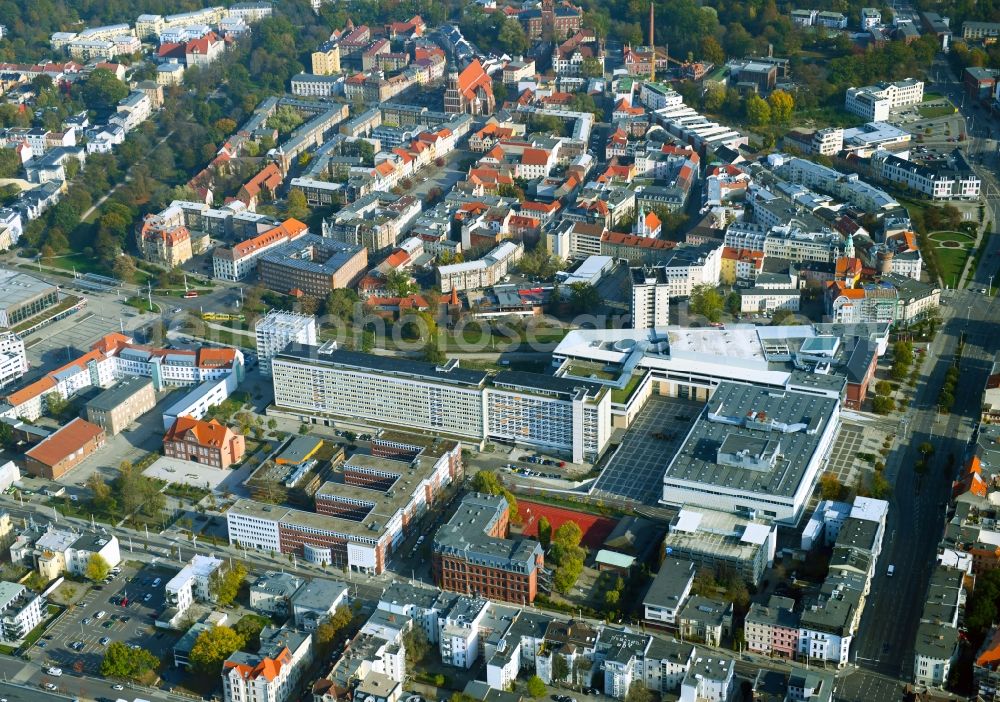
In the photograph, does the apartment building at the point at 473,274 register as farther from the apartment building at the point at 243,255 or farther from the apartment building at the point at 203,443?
the apartment building at the point at 203,443

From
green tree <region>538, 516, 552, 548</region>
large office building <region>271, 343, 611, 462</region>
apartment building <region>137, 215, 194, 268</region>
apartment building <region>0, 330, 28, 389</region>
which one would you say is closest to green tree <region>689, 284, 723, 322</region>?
large office building <region>271, 343, 611, 462</region>

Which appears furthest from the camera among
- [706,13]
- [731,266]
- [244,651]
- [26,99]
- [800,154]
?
[706,13]

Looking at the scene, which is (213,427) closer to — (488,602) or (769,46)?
(488,602)

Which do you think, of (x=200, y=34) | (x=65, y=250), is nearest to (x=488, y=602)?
(x=65, y=250)

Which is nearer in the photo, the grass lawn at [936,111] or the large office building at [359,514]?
the large office building at [359,514]

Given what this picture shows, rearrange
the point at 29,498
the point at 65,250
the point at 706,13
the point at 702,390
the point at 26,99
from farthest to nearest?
1. the point at 706,13
2. the point at 26,99
3. the point at 65,250
4. the point at 702,390
5. the point at 29,498

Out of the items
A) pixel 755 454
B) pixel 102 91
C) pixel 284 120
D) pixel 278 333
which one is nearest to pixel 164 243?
pixel 278 333

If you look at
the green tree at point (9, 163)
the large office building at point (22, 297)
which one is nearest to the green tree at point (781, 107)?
the large office building at point (22, 297)
